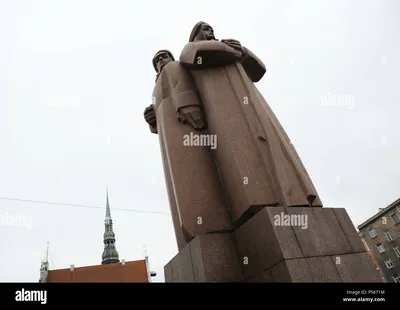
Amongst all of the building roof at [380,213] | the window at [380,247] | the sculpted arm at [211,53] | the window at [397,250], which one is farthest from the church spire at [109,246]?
the sculpted arm at [211,53]

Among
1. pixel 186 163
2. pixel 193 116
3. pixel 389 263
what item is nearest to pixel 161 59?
pixel 193 116

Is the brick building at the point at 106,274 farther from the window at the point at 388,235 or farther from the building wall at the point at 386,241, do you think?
the window at the point at 388,235

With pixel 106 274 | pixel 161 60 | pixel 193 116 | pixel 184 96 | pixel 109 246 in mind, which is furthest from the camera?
pixel 109 246

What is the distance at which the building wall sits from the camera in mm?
34250

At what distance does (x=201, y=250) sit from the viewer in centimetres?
403

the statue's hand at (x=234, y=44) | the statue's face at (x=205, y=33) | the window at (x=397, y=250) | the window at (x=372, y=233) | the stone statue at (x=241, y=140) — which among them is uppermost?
the window at (x=372, y=233)

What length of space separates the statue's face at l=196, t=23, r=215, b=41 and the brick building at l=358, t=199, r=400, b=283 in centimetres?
3609

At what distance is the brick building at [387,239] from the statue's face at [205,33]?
36092mm

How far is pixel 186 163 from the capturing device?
16.9 feet

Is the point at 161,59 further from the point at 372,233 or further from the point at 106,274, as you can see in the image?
the point at 372,233

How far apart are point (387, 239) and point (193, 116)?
39.8m

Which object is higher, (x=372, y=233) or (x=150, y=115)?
(x=372, y=233)

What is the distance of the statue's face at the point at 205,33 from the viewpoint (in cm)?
660
